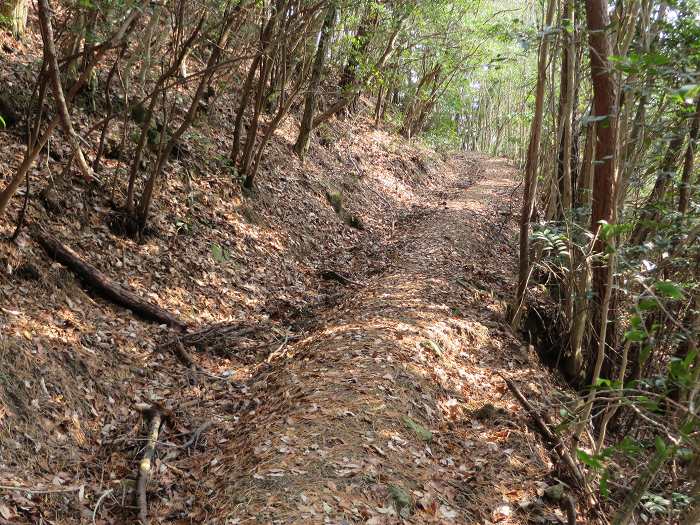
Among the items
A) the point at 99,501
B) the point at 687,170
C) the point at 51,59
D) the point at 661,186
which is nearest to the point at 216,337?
the point at 99,501

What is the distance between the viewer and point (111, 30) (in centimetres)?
720

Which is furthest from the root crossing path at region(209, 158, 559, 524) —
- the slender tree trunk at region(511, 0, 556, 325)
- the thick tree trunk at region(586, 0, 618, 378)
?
the thick tree trunk at region(586, 0, 618, 378)

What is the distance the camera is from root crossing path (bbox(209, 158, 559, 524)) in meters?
4.33

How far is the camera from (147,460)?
4.74 m

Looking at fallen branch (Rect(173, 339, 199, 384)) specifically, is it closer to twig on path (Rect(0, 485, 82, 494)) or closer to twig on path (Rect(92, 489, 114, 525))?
twig on path (Rect(92, 489, 114, 525))

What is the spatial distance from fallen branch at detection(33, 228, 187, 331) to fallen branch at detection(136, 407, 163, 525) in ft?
5.48

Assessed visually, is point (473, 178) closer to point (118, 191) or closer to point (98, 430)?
point (118, 191)

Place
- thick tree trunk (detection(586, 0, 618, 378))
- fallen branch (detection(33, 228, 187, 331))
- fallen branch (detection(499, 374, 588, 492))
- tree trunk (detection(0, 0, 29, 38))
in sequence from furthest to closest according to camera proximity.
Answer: tree trunk (detection(0, 0, 29, 38)) < fallen branch (detection(33, 228, 187, 331)) < thick tree trunk (detection(586, 0, 618, 378)) < fallen branch (detection(499, 374, 588, 492))

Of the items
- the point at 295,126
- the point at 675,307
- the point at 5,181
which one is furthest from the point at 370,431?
the point at 295,126

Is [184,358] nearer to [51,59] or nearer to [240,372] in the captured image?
[240,372]

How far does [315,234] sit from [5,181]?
6.51 meters

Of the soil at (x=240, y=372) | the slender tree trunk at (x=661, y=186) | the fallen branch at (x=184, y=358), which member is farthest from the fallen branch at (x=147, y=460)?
the slender tree trunk at (x=661, y=186)

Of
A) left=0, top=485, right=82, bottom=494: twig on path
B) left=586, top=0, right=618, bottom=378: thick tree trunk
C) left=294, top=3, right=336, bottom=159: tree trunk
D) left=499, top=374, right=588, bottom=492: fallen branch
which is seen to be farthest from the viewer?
left=294, top=3, right=336, bottom=159: tree trunk

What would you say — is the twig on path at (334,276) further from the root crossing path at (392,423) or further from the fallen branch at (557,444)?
the fallen branch at (557,444)
